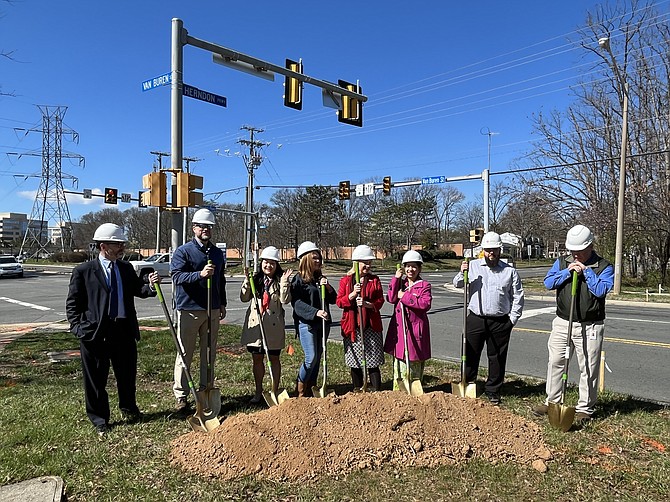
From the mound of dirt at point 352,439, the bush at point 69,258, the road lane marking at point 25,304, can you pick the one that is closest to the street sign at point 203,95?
the mound of dirt at point 352,439

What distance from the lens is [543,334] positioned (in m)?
10.8

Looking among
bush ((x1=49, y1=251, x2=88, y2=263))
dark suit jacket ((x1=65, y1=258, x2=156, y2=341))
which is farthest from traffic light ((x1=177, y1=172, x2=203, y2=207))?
bush ((x1=49, y1=251, x2=88, y2=263))

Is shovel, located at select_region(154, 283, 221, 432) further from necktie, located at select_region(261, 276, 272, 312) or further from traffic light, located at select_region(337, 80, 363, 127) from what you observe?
traffic light, located at select_region(337, 80, 363, 127)

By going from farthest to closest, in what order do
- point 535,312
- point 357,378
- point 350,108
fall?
A: point 535,312 → point 350,108 → point 357,378

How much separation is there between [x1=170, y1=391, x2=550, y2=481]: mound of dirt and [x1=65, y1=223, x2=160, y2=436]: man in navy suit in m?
1.05

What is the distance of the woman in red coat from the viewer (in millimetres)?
5496

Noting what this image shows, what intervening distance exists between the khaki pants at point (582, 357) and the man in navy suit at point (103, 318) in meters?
4.16

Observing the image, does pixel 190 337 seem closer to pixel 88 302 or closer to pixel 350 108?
pixel 88 302

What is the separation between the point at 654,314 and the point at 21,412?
660 inches

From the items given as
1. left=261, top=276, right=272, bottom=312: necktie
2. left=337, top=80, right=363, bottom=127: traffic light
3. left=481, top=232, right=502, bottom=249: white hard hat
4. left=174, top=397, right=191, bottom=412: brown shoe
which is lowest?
left=174, top=397, right=191, bottom=412: brown shoe

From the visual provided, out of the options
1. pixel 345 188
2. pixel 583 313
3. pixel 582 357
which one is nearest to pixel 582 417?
pixel 582 357

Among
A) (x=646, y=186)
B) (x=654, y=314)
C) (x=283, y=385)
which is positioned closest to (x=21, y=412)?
(x=283, y=385)

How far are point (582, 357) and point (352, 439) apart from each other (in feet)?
8.36

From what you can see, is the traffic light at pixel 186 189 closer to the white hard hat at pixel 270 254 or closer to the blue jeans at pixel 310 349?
the white hard hat at pixel 270 254
